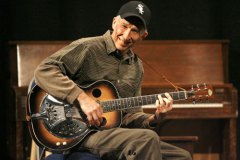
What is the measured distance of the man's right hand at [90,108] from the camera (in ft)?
9.53

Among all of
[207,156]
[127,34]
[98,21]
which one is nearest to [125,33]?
[127,34]

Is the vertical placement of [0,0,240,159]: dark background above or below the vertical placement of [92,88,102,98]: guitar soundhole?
above

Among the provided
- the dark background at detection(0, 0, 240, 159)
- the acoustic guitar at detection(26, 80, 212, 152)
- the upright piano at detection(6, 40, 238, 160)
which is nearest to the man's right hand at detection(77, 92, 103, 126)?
the acoustic guitar at detection(26, 80, 212, 152)

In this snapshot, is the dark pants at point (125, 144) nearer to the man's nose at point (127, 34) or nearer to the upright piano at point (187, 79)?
the man's nose at point (127, 34)

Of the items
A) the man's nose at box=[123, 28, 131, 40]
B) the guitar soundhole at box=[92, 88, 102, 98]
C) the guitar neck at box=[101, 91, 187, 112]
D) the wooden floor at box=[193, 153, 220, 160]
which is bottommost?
the wooden floor at box=[193, 153, 220, 160]

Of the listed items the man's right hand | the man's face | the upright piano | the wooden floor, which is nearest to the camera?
the man's right hand

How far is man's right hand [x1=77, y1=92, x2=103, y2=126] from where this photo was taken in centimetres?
290

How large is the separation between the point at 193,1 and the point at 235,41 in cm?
68

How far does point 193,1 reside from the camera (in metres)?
5.76

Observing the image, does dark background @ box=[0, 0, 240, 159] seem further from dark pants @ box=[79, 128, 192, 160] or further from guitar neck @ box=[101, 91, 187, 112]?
dark pants @ box=[79, 128, 192, 160]

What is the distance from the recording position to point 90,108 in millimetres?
2904

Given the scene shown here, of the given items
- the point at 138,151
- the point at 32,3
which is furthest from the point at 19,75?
the point at 138,151

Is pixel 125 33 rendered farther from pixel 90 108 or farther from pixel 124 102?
pixel 90 108

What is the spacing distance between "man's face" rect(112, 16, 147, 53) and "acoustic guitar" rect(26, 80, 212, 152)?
11.3 inches
